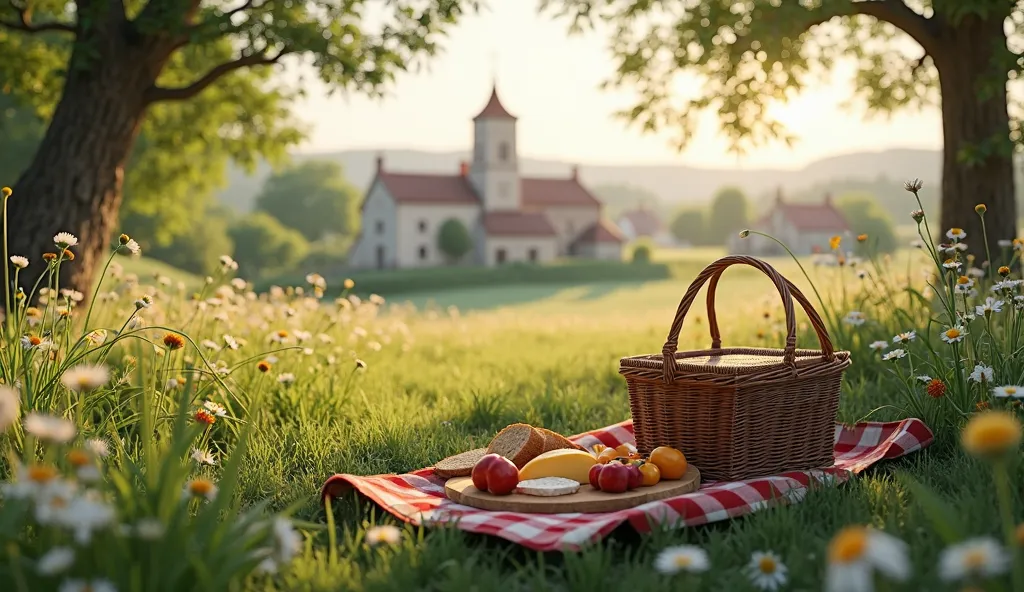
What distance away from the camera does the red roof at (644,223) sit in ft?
350

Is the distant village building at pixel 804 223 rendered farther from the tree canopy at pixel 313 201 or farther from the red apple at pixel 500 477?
the red apple at pixel 500 477

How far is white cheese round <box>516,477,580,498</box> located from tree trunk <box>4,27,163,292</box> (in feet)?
18.6

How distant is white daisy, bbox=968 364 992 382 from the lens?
4004mm

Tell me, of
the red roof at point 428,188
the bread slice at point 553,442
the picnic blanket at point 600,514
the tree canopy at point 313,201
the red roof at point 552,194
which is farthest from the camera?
the tree canopy at point 313,201

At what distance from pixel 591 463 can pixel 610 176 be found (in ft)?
509

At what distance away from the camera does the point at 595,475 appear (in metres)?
3.81

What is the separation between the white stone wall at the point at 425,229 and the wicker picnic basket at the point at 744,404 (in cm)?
4814

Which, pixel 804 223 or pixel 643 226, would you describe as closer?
pixel 804 223

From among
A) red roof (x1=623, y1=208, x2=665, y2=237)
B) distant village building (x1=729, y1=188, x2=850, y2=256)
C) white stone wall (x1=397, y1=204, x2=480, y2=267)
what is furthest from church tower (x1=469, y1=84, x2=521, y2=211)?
red roof (x1=623, y1=208, x2=665, y2=237)

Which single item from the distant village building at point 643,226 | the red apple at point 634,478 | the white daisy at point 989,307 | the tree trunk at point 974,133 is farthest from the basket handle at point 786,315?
the distant village building at point 643,226

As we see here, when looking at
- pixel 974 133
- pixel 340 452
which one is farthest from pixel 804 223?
pixel 340 452

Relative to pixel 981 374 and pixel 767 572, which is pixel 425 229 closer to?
pixel 981 374

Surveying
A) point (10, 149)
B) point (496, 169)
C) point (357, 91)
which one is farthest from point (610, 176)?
point (357, 91)

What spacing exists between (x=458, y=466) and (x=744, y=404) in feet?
4.12
